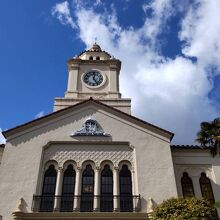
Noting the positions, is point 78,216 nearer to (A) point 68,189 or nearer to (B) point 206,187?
(A) point 68,189

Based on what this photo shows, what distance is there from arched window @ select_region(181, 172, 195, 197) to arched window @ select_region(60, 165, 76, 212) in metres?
7.53

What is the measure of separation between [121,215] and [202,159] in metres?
7.80

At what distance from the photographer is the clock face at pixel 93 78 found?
31.0 meters

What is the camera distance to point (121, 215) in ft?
58.5

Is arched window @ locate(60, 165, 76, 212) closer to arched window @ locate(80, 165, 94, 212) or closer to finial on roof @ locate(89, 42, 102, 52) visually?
arched window @ locate(80, 165, 94, 212)

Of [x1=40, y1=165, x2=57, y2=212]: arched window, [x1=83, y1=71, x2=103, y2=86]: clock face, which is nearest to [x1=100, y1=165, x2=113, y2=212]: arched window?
[x1=40, y1=165, x2=57, y2=212]: arched window

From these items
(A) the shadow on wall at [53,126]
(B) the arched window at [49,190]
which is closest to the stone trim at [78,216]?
(B) the arched window at [49,190]

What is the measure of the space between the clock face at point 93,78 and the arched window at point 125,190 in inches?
488

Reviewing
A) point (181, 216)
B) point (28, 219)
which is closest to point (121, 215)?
point (181, 216)

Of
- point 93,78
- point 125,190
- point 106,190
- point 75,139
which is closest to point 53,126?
point 75,139

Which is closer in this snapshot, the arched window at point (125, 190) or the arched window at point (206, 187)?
the arched window at point (125, 190)

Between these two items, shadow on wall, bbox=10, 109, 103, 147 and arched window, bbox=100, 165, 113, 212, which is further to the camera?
shadow on wall, bbox=10, 109, 103, 147

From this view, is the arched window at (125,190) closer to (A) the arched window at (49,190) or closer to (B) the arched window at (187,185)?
(B) the arched window at (187,185)

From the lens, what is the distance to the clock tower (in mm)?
29141
